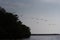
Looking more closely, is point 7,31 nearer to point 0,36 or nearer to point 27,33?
point 0,36

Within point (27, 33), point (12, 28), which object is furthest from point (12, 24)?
point (27, 33)

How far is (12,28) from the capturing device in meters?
86.3

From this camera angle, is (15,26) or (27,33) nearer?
(15,26)

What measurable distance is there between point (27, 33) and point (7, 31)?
27.7 meters

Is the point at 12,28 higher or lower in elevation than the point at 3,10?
lower

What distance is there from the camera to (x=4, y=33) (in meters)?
84.4

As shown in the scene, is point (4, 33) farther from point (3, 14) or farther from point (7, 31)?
point (3, 14)

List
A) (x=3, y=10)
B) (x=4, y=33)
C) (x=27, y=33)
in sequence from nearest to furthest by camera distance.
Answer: (x=4, y=33) < (x=3, y=10) < (x=27, y=33)

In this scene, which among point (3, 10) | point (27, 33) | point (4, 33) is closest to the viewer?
point (4, 33)

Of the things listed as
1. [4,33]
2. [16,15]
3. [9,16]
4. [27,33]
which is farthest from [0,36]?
[27,33]

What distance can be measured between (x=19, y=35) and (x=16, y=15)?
27.8ft

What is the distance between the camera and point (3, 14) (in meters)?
88.1

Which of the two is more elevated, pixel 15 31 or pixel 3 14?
pixel 3 14

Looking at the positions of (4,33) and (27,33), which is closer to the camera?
(4,33)
